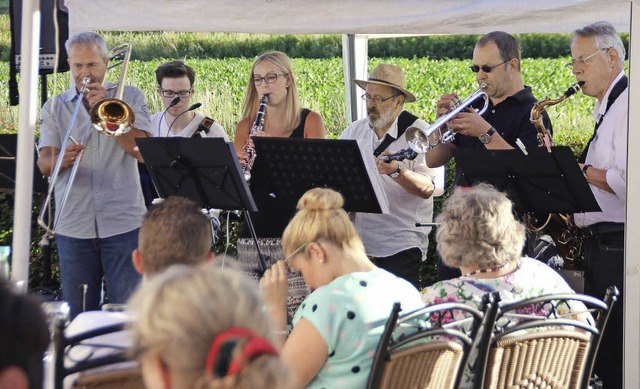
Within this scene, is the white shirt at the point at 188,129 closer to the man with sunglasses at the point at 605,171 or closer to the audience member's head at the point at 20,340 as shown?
the man with sunglasses at the point at 605,171

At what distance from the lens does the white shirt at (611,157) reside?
4.11 metres

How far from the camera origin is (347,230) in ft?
9.69

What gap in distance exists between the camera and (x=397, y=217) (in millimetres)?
4820

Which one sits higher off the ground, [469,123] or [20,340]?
[469,123]

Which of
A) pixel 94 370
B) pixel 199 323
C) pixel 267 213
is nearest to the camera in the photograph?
pixel 199 323

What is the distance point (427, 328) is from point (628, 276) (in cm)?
103

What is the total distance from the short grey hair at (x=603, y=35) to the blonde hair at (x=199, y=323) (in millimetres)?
3326

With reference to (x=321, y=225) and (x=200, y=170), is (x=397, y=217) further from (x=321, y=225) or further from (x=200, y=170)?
(x=321, y=225)

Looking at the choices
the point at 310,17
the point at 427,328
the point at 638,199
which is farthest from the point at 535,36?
the point at 427,328

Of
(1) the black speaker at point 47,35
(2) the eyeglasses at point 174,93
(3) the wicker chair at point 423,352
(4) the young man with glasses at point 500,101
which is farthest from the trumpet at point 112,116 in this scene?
(3) the wicker chair at point 423,352

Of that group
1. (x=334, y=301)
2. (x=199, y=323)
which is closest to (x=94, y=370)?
(x=334, y=301)

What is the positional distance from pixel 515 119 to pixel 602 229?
2.47ft

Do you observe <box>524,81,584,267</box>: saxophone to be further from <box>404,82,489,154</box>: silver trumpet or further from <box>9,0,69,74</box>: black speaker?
<box>9,0,69,74</box>: black speaker

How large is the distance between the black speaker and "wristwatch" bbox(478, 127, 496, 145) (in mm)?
2451
